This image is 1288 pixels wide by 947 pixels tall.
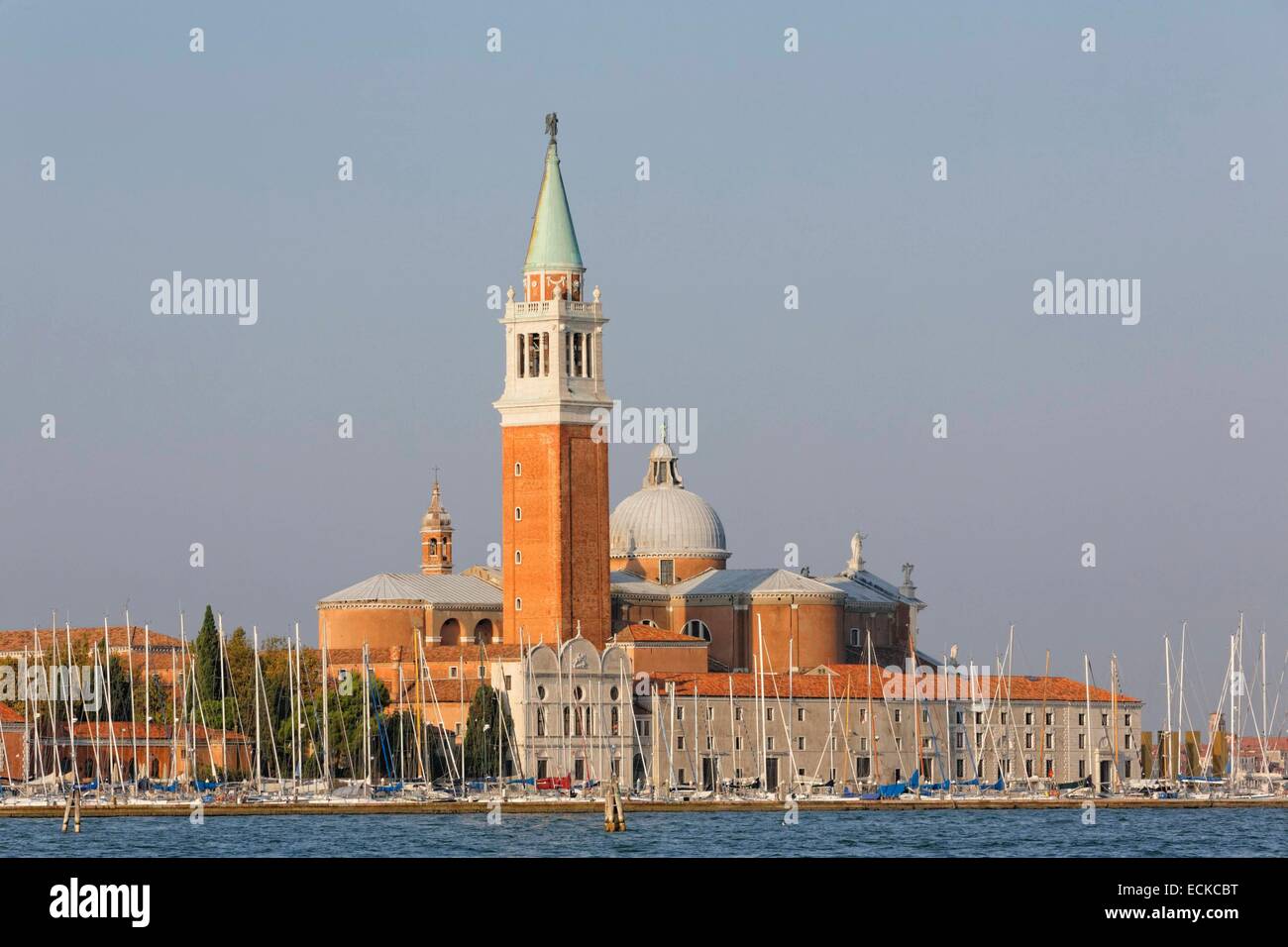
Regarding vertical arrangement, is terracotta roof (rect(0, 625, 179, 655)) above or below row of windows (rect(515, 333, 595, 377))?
below

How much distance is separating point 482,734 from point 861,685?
12.5 m

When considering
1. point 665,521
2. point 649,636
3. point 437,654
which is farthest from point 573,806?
point 665,521

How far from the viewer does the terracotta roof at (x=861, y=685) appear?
71875 millimetres

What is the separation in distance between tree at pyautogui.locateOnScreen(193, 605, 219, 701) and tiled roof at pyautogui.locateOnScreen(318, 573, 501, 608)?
24.1ft

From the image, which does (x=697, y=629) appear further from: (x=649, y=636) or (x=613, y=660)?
(x=613, y=660)

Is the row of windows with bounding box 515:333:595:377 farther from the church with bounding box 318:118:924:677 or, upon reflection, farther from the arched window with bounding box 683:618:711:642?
the arched window with bounding box 683:618:711:642

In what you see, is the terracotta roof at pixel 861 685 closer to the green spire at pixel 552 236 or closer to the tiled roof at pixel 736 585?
the tiled roof at pixel 736 585

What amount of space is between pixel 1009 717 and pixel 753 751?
865 centimetres

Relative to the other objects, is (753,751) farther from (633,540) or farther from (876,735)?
(633,540)

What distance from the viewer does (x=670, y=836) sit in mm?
49344

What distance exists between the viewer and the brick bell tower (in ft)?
230

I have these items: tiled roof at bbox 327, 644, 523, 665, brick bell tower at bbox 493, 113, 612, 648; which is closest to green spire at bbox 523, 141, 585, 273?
brick bell tower at bbox 493, 113, 612, 648

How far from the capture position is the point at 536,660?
68938 millimetres
